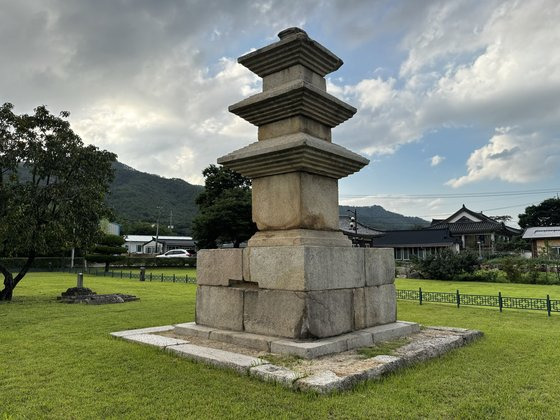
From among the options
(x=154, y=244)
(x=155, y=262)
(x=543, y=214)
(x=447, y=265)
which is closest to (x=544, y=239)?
(x=447, y=265)

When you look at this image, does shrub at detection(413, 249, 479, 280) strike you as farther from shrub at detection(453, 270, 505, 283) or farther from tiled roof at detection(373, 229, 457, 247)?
tiled roof at detection(373, 229, 457, 247)

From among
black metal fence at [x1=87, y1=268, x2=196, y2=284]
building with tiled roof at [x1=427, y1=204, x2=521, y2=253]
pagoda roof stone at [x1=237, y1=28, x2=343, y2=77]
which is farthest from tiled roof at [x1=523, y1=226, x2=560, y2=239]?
pagoda roof stone at [x1=237, y1=28, x2=343, y2=77]

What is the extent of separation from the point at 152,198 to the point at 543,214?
79309 mm

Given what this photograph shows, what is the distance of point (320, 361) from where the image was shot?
5148 millimetres

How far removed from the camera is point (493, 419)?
11.9ft

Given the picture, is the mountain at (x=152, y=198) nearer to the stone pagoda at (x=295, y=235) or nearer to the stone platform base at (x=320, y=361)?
the stone pagoda at (x=295, y=235)

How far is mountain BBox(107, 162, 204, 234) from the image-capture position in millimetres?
89000

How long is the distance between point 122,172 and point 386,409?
108645 millimetres

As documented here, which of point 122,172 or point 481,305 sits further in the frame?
point 122,172

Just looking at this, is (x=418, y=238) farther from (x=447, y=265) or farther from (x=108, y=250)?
(x=108, y=250)

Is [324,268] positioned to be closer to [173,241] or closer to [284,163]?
[284,163]

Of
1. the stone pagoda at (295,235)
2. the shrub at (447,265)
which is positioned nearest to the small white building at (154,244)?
the shrub at (447,265)

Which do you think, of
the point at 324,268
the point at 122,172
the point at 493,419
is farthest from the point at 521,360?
the point at 122,172

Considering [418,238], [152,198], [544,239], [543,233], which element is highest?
[152,198]
